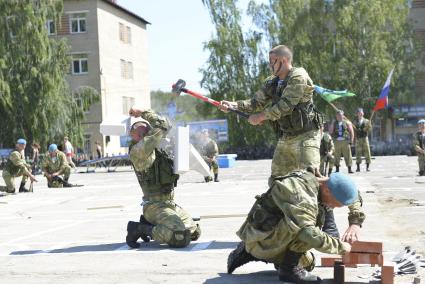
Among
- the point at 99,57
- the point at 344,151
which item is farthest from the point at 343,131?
the point at 99,57

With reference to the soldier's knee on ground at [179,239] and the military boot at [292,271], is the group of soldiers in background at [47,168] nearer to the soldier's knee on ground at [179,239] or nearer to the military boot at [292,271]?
the soldier's knee on ground at [179,239]

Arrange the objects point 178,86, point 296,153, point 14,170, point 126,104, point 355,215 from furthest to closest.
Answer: point 126,104
point 14,170
point 178,86
point 296,153
point 355,215

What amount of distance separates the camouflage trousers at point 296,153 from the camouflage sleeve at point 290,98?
12.4 inches

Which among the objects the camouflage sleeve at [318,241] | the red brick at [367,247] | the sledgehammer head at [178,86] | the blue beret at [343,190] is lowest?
the red brick at [367,247]

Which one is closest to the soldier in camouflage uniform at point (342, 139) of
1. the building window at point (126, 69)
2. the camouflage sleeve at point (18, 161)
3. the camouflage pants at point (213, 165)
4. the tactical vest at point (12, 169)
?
the camouflage pants at point (213, 165)

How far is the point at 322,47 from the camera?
157ft

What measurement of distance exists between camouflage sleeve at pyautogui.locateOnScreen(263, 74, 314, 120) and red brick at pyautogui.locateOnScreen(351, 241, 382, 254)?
165 cm

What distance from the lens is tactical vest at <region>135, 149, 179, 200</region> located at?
7746 millimetres

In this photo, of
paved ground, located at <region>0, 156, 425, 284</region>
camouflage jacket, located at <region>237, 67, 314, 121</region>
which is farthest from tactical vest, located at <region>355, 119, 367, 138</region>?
camouflage jacket, located at <region>237, 67, 314, 121</region>

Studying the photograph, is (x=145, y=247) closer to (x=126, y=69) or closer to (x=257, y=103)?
(x=257, y=103)

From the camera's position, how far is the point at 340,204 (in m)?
5.20

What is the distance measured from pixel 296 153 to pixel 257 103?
760 millimetres

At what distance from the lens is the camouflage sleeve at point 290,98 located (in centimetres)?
665

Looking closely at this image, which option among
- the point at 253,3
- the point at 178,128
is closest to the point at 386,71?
the point at 253,3
